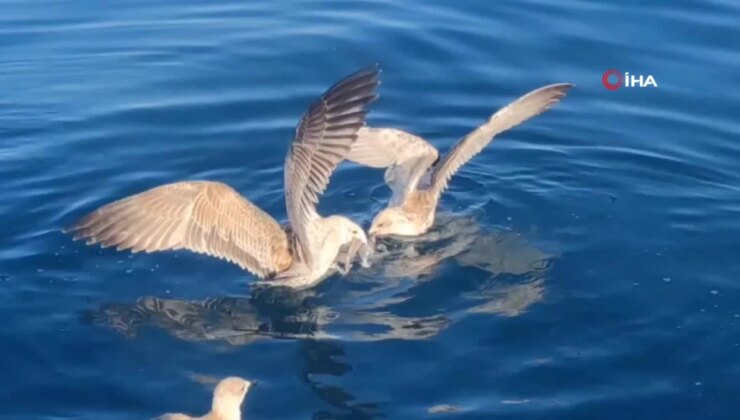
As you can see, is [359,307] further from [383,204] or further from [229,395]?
[383,204]

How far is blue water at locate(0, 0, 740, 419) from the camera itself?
9.58 metres

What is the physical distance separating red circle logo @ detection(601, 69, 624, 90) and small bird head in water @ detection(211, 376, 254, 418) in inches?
283

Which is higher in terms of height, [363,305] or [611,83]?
[611,83]

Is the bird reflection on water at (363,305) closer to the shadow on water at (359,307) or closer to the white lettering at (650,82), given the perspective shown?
the shadow on water at (359,307)

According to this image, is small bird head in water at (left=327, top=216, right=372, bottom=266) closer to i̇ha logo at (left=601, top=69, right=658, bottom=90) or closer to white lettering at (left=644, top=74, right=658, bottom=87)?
i̇ha logo at (left=601, top=69, right=658, bottom=90)

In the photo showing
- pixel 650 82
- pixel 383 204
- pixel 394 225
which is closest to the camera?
pixel 394 225

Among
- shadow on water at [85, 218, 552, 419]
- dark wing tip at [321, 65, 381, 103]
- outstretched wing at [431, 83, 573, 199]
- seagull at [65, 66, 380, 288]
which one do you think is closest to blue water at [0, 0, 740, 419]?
shadow on water at [85, 218, 552, 419]

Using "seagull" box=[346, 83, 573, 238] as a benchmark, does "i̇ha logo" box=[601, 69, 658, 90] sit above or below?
above

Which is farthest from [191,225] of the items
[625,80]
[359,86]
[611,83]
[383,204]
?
[625,80]

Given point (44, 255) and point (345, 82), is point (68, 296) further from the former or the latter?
point (345, 82)

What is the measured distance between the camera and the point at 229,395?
857 centimetres

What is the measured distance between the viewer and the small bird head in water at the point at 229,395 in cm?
853

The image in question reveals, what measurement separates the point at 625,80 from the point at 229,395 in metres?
7.61

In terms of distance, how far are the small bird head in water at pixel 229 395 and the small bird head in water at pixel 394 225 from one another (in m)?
3.20
